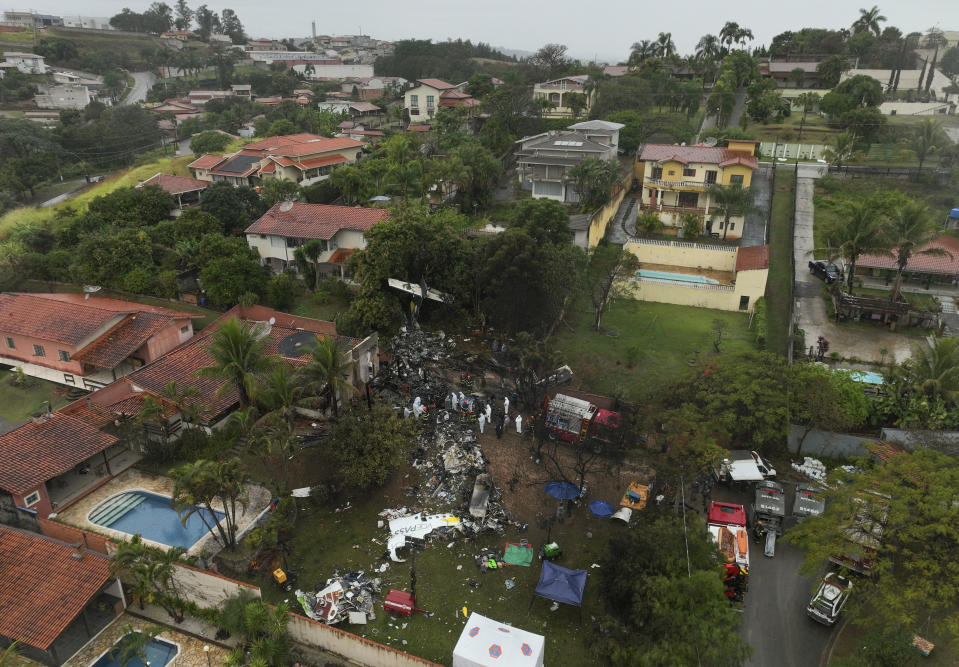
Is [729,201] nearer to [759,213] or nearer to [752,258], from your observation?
[759,213]

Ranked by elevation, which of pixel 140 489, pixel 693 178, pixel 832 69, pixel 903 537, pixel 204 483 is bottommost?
pixel 140 489

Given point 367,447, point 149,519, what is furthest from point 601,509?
point 149,519

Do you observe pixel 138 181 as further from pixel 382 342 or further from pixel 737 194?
pixel 737 194

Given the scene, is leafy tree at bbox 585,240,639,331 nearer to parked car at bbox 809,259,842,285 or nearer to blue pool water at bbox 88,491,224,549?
parked car at bbox 809,259,842,285

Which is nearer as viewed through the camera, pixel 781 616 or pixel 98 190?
pixel 781 616

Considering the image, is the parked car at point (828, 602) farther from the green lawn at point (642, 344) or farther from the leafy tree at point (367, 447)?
the leafy tree at point (367, 447)

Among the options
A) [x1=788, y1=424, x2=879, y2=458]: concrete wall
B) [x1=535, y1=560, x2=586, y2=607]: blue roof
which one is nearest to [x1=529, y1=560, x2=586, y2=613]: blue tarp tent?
[x1=535, y1=560, x2=586, y2=607]: blue roof
